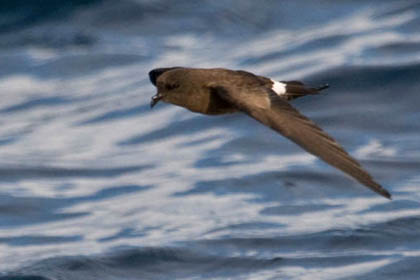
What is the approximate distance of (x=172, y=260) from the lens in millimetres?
10539

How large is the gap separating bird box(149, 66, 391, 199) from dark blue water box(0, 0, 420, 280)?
2.73m

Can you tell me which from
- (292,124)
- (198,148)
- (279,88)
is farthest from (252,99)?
(198,148)

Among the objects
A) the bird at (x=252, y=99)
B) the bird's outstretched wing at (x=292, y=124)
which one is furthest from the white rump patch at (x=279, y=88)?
the bird's outstretched wing at (x=292, y=124)

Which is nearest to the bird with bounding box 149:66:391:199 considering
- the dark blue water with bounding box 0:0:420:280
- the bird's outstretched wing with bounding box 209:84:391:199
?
the bird's outstretched wing with bounding box 209:84:391:199

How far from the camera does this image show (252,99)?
23.3 ft

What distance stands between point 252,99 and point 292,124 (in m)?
0.44

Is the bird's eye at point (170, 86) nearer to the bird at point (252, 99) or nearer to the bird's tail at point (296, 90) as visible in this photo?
the bird at point (252, 99)

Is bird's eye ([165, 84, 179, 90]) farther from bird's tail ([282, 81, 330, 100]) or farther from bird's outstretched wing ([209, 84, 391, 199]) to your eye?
bird's tail ([282, 81, 330, 100])

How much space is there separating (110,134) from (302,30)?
2698 millimetres

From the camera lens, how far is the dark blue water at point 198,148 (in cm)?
1058

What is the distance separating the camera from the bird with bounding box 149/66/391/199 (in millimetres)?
6386

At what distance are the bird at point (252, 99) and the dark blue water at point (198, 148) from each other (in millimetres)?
2725

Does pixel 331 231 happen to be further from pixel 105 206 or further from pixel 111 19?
pixel 111 19

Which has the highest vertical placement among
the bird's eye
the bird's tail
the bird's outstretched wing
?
the bird's eye
